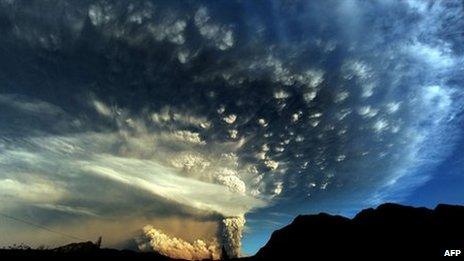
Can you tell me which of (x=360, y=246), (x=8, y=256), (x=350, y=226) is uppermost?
(x=350, y=226)

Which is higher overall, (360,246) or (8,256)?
(360,246)

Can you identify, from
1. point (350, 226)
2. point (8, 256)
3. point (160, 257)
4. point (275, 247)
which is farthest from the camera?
point (275, 247)

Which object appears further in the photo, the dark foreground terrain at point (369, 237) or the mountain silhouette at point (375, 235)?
the mountain silhouette at point (375, 235)

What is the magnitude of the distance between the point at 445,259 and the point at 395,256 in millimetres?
5341

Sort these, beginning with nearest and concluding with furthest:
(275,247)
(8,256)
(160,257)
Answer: (8,256)
(160,257)
(275,247)

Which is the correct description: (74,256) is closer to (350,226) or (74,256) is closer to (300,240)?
(300,240)

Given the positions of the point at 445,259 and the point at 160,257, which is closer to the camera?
the point at 445,259

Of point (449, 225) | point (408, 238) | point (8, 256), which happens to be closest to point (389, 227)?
point (408, 238)

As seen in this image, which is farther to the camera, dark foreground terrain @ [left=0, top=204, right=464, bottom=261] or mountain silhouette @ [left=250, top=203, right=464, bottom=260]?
mountain silhouette @ [left=250, top=203, right=464, bottom=260]

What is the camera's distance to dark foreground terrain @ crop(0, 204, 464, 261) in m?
40.3

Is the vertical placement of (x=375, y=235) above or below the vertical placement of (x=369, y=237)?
above

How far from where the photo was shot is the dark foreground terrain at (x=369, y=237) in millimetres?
40281

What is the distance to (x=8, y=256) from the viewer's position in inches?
1257

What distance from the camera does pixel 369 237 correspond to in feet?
147
